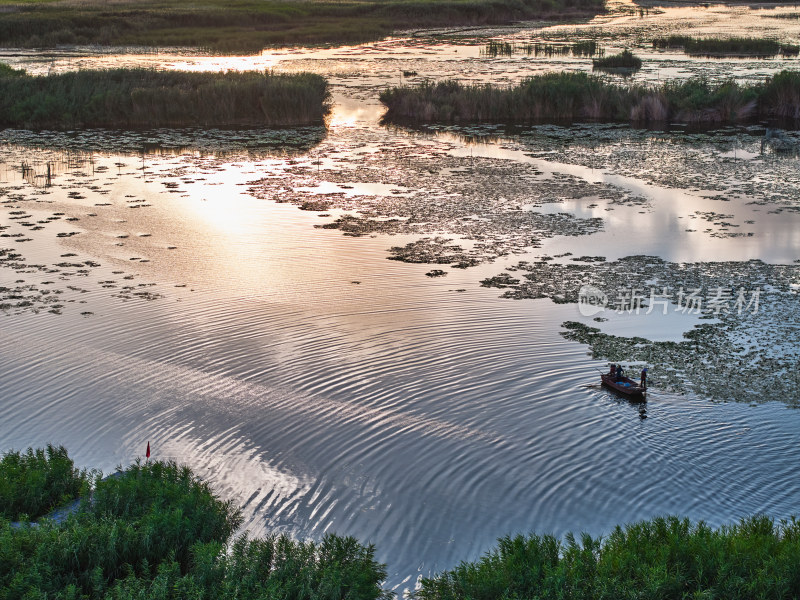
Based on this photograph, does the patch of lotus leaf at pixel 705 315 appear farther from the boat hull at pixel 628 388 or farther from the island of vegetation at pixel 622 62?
the island of vegetation at pixel 622 62

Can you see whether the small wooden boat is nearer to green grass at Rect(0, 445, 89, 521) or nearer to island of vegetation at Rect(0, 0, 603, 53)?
green grass at Rect(0, 445, 89, 521)

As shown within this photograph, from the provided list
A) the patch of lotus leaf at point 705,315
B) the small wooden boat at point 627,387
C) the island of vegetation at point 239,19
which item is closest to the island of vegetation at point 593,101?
the patch of lotus leaf at point 705,315

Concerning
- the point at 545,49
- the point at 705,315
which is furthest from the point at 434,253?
the point at 545,49

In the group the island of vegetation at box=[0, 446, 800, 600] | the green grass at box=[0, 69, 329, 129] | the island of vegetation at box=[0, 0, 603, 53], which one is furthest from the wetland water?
the island of vegetation at box=[0, 0, 603, 53]

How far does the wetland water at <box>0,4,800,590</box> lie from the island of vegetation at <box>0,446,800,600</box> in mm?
898

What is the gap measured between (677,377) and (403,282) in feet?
18.5

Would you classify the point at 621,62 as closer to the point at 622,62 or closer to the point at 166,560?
the point at 622,62

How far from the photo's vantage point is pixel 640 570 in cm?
763

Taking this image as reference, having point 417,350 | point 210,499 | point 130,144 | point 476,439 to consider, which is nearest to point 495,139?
point 130,144

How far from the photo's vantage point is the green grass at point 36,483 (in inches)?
352

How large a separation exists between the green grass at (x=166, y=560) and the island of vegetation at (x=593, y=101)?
26.7 meters

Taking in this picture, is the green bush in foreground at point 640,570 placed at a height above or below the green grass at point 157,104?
below

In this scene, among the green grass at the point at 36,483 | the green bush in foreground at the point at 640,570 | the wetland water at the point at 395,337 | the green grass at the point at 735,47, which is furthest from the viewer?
the green grass at the point at 735,47

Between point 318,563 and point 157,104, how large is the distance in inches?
1097
